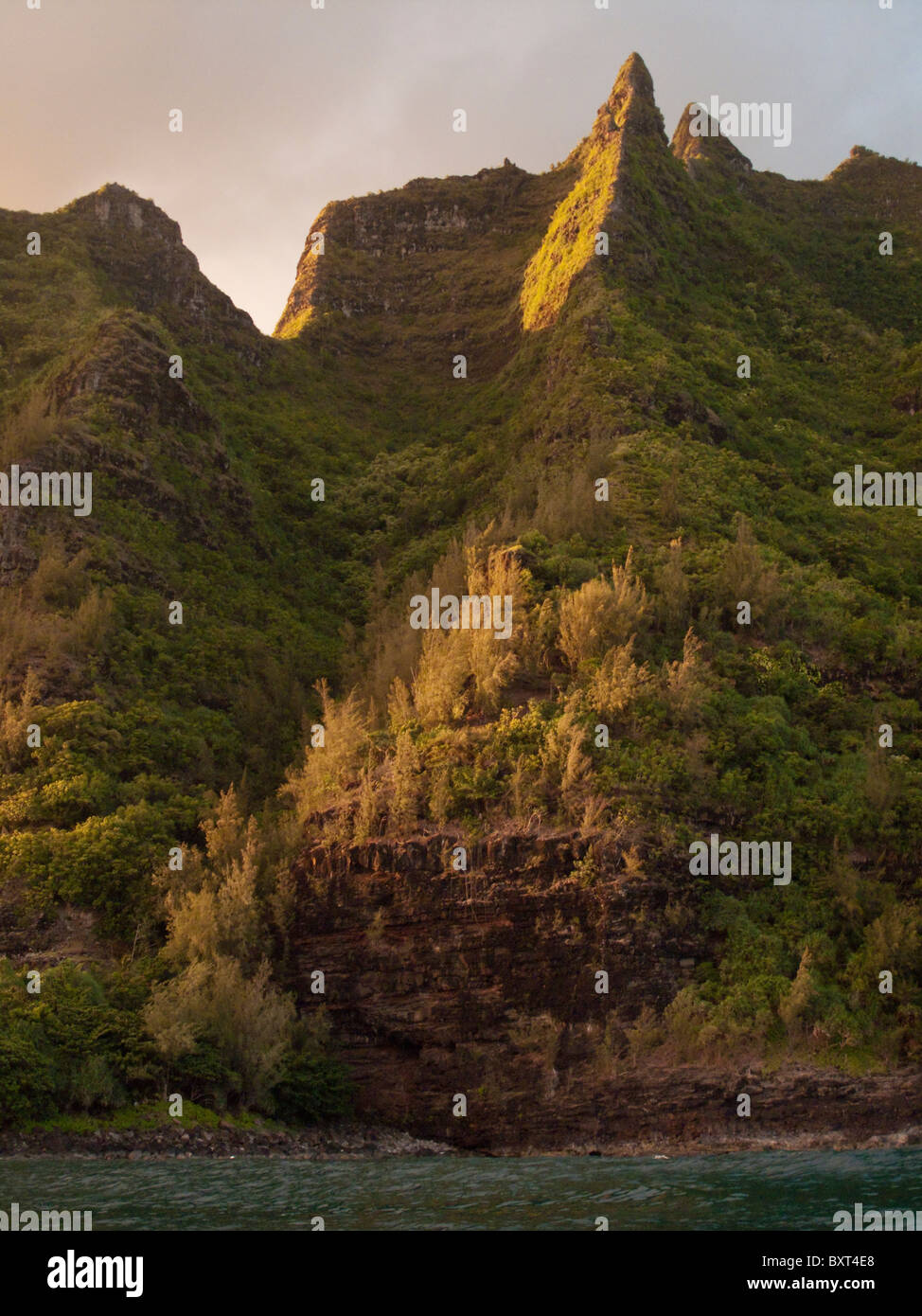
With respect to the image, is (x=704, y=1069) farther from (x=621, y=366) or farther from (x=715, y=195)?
(x=715, y=195)

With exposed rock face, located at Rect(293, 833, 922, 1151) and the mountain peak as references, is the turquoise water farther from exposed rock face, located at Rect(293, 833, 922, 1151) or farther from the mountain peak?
the mountain peak

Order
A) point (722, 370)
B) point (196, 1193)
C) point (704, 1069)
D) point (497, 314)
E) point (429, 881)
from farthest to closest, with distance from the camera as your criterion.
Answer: point (497, 314) → point (722, 370) → point (429, 881) → point (704, 1069) → point (196, 1193)

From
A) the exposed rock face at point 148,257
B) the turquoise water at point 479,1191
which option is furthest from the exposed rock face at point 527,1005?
the exposed rock face at point 148,257

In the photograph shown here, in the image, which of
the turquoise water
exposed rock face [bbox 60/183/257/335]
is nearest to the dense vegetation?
exposed rock face [bbox 60/183/257/335]

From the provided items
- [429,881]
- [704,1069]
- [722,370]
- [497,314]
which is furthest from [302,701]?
[497,314]

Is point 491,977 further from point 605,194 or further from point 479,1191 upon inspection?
point 605,194

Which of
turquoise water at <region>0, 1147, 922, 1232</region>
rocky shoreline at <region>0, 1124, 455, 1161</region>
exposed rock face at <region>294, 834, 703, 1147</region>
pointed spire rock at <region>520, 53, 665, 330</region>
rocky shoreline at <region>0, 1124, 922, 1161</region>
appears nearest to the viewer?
turquoise water at <region>0, 1147, 922, 1232</region>
